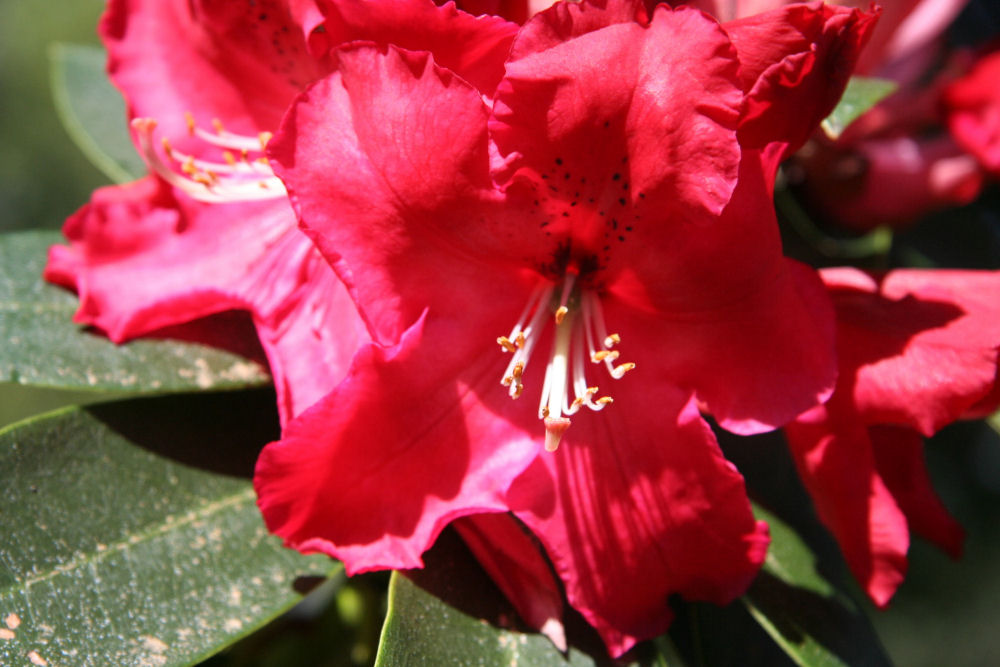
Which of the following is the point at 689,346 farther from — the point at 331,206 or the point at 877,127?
the point at 877,127

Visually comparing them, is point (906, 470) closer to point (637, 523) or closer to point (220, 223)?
point (637, 523)

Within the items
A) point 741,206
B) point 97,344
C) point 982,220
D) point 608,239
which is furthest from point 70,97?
point 982,220

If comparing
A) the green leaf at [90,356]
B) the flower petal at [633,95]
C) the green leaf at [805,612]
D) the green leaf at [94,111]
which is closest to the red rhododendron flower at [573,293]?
the flower petal at [633,95]

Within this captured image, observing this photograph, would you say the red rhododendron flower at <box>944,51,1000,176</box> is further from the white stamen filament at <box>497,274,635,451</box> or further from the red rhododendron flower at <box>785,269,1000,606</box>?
the white stamen filament at <box>497,274,635,451</box>

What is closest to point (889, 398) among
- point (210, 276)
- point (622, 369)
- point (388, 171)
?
point (622, 369)

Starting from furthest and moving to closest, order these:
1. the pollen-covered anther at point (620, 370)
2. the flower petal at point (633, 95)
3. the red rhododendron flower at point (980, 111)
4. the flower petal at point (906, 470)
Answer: the red rhododendron flower at point (980, 111)
the flower petal at point (906, 470)
the pollen-covered anther at point (620, 370)
the flower petal at point (633, 95)

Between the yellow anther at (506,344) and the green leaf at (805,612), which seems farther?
the green leaf at (805,612)

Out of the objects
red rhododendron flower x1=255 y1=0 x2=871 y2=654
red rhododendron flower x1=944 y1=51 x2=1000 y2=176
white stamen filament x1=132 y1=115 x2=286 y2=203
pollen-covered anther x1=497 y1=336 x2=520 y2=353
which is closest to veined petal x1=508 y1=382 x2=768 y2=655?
red rhododendron flower x1=255 y1=0 x2=871 y2=654

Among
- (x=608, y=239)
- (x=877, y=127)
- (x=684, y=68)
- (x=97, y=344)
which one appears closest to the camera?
(x=684, y=68)

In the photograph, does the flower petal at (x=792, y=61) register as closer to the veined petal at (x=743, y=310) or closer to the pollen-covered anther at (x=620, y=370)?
the veined petal at (x=743, y=310)
